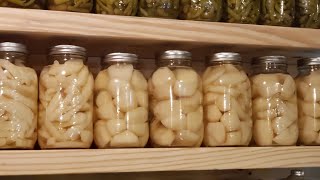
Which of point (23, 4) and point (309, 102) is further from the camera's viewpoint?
point (309, 102)

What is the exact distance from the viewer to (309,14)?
914mm

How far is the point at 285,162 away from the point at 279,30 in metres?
0.23

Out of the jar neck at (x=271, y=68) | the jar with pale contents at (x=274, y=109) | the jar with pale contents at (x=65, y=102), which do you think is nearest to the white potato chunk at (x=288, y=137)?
the jar with pale contents at (x=274, y=109)

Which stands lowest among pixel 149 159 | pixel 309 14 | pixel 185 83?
pixel 149 159

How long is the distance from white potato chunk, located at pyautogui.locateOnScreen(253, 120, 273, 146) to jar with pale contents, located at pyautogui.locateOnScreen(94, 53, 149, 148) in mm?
198

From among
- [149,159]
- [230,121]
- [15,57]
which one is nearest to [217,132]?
[230,121]

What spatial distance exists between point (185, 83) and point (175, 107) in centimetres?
4

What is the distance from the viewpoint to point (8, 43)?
2.52ft

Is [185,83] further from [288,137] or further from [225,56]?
[288,137]

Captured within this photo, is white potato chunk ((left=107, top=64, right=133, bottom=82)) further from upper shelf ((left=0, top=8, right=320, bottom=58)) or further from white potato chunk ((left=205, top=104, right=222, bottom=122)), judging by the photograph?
white potato chunk ((left=205, top=104, right=222, bottom=122))

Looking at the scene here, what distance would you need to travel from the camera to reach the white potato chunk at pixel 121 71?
803 millimetres

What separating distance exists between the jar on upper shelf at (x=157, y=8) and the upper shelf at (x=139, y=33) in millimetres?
25

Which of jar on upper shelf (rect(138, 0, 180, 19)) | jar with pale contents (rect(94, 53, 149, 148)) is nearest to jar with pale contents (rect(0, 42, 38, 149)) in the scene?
jar with pale contents (rect(94, 53, 149, 148))

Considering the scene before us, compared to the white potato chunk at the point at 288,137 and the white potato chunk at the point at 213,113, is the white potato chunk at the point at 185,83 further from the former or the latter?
the white potato chunk at the point at 288,137
